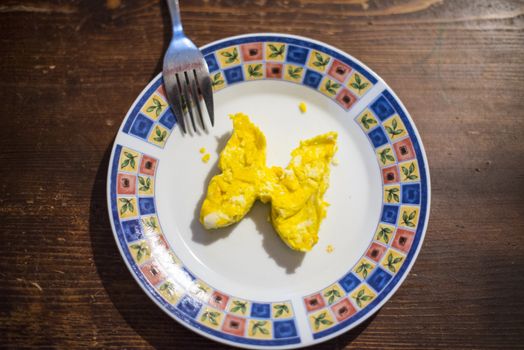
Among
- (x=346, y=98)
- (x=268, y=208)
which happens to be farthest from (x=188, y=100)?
(x=346, y=98)

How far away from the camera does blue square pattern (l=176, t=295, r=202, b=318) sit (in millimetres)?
1666

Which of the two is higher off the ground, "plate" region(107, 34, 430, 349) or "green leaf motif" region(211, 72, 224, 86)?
"green leaf motif" region(211, 72, 224, 86)

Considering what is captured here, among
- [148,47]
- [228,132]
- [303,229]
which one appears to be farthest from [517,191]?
[148,47]

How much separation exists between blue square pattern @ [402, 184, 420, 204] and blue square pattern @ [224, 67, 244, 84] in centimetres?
91

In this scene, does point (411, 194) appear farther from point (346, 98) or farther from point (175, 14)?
point (175, 14)

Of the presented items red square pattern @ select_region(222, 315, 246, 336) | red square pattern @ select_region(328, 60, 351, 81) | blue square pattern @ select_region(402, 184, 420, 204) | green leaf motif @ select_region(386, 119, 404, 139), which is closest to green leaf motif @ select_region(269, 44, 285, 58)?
red square pattern @ select_region(328, 60, 351, 81)

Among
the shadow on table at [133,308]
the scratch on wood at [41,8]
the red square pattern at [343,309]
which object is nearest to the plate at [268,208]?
the red square pattern at [343,309]

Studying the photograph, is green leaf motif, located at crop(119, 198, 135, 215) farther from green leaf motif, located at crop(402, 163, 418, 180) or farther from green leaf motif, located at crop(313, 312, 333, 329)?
green leaf motif, located at crop(402, 163, 418, 180)

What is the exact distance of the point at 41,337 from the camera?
178cm

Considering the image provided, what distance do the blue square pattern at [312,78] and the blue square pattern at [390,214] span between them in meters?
0.66

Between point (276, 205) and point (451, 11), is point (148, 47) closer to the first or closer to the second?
point (276, 205)

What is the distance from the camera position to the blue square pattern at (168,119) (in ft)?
6.08

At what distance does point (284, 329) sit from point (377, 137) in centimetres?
94

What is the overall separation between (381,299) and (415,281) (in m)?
0.30
